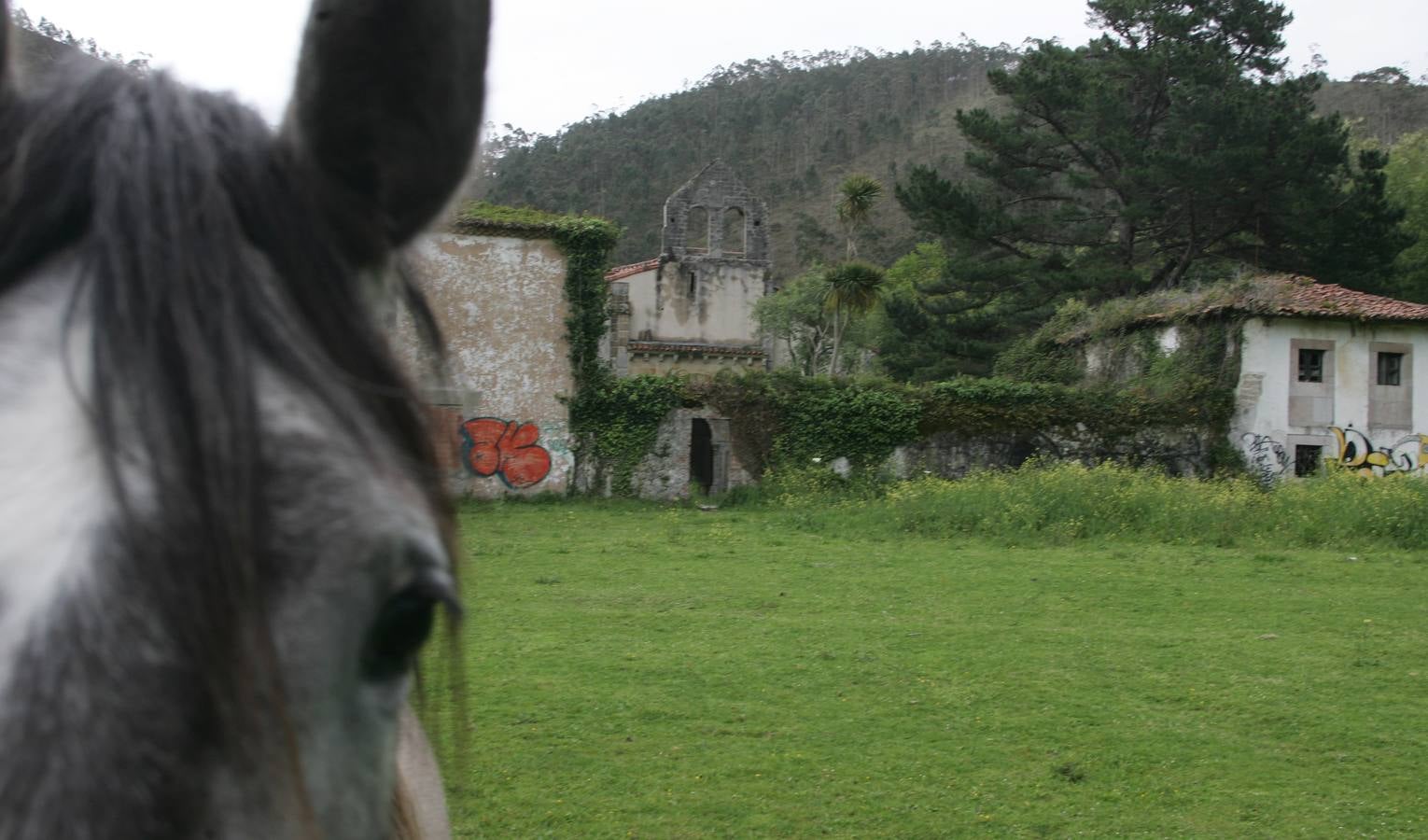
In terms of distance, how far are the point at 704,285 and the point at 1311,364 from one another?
18.5 metres

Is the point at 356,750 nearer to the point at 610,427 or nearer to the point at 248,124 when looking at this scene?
the point at 248,124

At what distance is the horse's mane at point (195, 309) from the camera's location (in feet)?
2.59

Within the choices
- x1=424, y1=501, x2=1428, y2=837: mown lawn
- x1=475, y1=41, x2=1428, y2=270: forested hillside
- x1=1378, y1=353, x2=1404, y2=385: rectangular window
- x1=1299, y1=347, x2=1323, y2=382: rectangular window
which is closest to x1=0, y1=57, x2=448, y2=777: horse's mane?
x1=424, y1=501, x2=1428, y2=837: mown lawn

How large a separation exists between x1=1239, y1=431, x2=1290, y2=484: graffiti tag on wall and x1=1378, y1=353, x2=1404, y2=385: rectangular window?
2.58 metres

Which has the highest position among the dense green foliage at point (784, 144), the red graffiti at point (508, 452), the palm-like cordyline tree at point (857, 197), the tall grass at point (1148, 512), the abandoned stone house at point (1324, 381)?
the dense green foliage at point (784, 144)

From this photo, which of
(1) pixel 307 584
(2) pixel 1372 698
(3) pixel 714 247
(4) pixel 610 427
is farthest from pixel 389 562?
(3) pixel 714 247

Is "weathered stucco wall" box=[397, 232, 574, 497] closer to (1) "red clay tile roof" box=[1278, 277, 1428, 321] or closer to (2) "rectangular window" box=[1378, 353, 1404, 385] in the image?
(1) "red clay tile roof" box=[1278, 277, 1428, 321]

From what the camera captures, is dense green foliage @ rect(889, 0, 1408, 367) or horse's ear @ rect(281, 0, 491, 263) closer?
horse's ear @ rect(281, 0, 491, 263)

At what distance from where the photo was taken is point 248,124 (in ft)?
3.39

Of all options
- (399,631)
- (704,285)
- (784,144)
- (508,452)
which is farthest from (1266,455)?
(784,144)

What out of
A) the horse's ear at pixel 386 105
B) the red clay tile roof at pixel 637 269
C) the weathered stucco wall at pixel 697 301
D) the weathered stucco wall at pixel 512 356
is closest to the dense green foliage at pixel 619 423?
the weathered stucco wall at pixel 512 356

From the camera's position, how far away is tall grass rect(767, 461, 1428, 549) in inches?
513

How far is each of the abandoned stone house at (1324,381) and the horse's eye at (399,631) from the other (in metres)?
20.7

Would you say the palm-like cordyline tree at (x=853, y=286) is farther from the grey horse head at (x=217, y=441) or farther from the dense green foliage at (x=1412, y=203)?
the grey horse head at (x=217, y=441)
